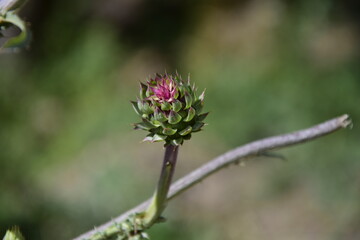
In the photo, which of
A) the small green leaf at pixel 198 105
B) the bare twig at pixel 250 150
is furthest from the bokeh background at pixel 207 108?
the small green leaf at pixel 198 105

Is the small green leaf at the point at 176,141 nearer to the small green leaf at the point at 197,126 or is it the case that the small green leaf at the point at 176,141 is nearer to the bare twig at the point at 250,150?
the small green leaf at the point at 197,126

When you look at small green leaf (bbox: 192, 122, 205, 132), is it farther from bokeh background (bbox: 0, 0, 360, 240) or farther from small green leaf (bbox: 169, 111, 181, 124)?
bokeh background (bbox: 0, 0, 360, 240)

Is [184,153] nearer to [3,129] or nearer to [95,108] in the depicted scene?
[95,108]

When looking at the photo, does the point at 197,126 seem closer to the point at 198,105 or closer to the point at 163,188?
the point at 198,105

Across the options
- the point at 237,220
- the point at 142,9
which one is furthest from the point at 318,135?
the point at 142,9

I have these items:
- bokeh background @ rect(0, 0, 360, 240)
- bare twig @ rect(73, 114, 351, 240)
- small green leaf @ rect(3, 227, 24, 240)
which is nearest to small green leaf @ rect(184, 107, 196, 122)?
bare twig @ rect(73, 114, 351, 240)

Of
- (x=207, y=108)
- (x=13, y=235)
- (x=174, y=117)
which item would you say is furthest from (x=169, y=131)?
(x=207, y=108)
